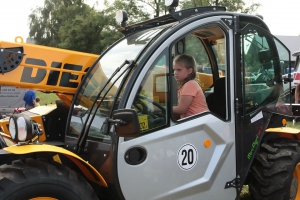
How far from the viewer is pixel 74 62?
3.98 metres

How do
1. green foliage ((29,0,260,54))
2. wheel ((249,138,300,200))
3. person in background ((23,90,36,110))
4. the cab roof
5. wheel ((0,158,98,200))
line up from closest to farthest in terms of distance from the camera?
wheel ((0,158,98,200))
the cab roof
wheel ((249,138,300,200))
person in background ((23,90,36,110))
green foliage ((29,0,260,54))

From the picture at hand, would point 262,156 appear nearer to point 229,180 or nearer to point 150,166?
point 229,180

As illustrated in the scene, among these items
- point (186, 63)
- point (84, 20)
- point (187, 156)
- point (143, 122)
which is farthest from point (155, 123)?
point (84, 20)

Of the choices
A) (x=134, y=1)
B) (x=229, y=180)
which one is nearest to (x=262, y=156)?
(x=229, y=180)

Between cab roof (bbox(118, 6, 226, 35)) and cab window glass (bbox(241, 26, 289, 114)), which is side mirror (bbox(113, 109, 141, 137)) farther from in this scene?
cab window glass (bbox(241, 26, 289, 114))

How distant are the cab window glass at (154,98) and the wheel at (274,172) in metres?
1.43

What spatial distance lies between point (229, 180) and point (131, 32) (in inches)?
71.1

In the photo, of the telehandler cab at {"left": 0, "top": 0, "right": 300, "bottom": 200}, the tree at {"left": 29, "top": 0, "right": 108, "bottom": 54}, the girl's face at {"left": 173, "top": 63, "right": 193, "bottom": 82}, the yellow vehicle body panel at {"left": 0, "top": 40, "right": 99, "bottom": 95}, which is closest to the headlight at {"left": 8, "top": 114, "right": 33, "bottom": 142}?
the telehandler cab at {"left": 0, "top": 0, "right": 300, "bottom": 200}

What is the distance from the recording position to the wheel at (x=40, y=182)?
274 cm

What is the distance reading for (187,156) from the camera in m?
3.49

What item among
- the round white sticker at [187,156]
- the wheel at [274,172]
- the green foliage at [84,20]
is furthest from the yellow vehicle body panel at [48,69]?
the green foliage at [84,20]

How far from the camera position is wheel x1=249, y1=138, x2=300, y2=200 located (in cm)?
412

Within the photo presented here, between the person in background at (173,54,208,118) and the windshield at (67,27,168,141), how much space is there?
17.5 inches

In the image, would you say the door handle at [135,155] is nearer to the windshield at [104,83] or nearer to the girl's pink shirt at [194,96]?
the windshield at [104,83]
